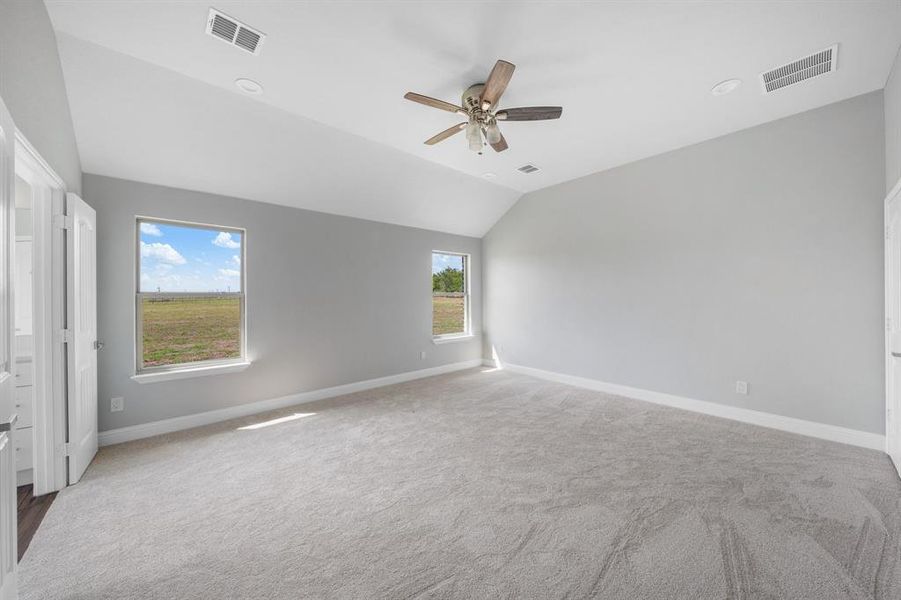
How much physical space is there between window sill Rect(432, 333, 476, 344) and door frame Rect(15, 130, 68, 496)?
4258 mm

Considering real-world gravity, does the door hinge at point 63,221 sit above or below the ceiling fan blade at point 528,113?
below

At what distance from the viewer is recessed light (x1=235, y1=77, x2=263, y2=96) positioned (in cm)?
274

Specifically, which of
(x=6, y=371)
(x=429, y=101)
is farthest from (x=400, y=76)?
(x=6, y=371)

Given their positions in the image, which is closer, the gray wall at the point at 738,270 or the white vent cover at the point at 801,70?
the white vent cover at the point at 801,70

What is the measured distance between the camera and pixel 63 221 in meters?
2.50

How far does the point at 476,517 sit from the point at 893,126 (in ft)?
13.9

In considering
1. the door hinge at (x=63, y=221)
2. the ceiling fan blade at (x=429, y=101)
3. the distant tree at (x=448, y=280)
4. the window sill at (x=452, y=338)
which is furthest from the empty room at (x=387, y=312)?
the distant tree at (x=448, y=280)

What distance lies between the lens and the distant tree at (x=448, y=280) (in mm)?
6203

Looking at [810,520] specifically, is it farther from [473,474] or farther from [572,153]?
[572,153]

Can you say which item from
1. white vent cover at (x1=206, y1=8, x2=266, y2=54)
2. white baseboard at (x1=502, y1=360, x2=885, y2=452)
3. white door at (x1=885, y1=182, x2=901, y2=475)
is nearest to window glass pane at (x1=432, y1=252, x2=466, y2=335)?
white baseboard at (x1=502, y1=360, x2=885, y2=452)

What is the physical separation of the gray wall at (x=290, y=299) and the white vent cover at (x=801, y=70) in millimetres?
4290

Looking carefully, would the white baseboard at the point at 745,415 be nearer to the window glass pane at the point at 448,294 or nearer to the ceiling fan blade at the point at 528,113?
the window glass pane at the point at 448,294

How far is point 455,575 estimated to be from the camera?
173 centimetres

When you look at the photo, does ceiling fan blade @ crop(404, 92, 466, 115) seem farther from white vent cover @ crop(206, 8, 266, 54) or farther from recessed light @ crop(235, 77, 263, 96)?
recessed light @ crop(235, 77, 263, 96)
